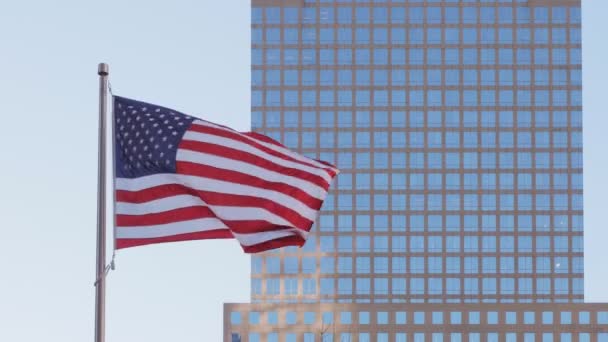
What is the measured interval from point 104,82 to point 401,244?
17201 centimetres

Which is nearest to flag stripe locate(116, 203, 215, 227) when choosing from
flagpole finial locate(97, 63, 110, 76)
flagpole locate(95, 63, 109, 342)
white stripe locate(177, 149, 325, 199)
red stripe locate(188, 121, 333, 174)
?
white stripe locate(177, 149, 325, 199)

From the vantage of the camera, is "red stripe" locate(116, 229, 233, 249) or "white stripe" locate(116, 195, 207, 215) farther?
"white stripe" locate(116, 195, 207, 215)

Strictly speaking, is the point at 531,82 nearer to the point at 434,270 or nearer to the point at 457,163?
the point at 457,163

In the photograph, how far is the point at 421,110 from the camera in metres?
197

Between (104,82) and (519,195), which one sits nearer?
(104,82)

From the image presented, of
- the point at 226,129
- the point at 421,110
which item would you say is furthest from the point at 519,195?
the point at 226,129

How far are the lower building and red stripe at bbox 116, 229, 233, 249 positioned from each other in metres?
157

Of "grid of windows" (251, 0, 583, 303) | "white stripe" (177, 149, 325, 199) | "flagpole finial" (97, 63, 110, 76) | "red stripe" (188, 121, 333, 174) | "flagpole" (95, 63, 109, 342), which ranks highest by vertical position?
"grid of windows" (251, 0, 583, 303)

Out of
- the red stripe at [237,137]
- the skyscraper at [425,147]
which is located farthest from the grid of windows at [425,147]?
the red stripe at [237,137]

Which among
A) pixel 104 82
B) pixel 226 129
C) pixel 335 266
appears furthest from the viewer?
pixel 335 266

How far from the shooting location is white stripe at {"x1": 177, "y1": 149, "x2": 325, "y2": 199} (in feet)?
82.0

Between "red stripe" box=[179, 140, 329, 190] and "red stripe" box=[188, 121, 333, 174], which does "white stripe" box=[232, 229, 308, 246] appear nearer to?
"red stripe" box=[179, 140, 329, 190]

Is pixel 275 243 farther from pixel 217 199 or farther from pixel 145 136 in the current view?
pixel 145 136

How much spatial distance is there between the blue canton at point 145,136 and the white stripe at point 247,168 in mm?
305
